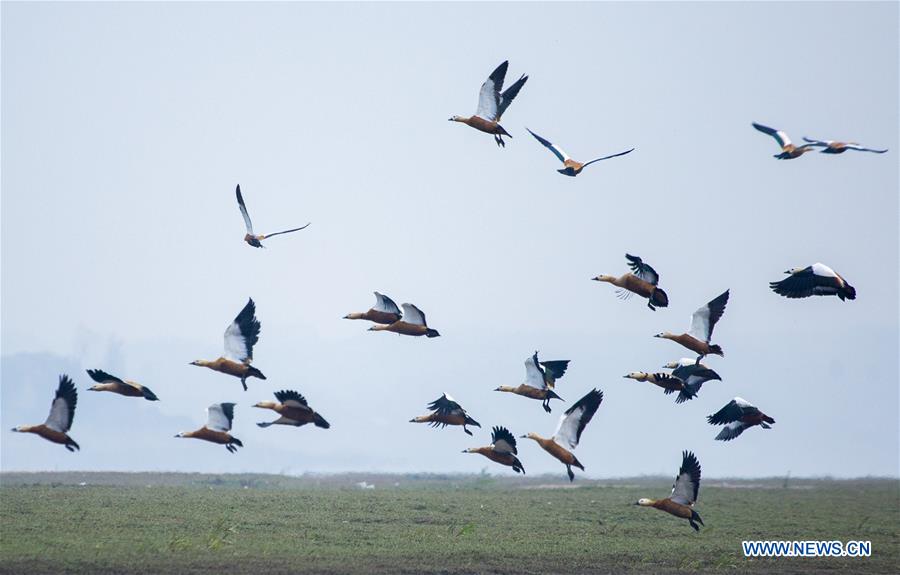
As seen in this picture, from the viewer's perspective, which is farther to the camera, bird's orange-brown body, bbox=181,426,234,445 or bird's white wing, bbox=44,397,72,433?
bird's orange-brown body, bbox=181,426,234,445

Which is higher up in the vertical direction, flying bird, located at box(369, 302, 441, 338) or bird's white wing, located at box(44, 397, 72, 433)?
flying bird, located at box(369, 302, 441, 338)

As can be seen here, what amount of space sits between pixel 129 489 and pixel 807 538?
73.5 feet

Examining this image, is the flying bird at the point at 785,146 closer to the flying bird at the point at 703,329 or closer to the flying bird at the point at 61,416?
the flying bird at the point at 703,329

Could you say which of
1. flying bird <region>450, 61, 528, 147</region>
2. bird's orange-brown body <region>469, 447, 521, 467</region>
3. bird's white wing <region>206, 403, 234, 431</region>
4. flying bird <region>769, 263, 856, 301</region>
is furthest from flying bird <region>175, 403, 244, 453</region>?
flying bird <region>769, 263, 856, 301</region>

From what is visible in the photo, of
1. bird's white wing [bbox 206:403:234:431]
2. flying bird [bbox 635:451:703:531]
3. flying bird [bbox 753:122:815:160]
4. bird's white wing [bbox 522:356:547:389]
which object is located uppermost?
flying bird [bbox 753:122:815:160]

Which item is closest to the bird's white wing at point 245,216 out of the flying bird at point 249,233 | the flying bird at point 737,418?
the flying bird at point 249,233

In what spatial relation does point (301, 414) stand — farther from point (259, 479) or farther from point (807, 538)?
point (259, 479)

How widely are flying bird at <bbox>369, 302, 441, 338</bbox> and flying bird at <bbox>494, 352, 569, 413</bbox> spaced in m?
2.13

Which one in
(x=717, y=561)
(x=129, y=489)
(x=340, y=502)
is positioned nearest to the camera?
(x=717, y=561)

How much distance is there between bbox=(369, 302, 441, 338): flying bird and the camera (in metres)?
26.3

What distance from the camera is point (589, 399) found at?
25000 millimetres

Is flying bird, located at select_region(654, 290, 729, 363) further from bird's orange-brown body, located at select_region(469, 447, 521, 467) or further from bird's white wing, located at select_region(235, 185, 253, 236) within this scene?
bird's white wing, located at select_region(235, 185, 253, 236)

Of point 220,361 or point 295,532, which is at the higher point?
point 220,361

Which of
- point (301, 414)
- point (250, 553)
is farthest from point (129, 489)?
point (301, 414)
